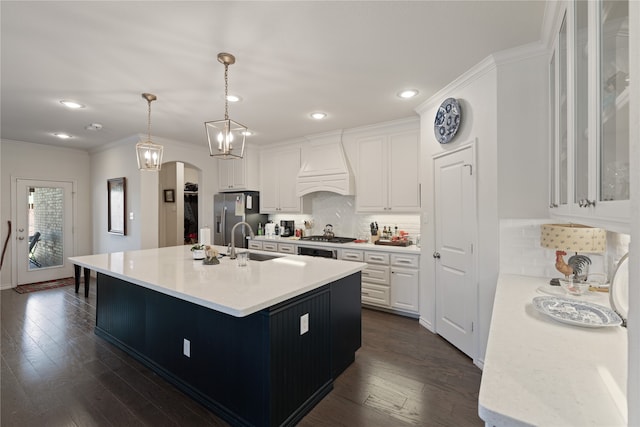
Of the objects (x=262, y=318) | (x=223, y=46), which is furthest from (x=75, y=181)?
(x=262, y=318)

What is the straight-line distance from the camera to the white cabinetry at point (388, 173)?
12.5 ft

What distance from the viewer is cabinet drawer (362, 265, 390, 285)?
3.76 meters

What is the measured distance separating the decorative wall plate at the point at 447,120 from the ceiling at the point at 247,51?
0.21 m

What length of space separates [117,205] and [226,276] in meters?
4.15

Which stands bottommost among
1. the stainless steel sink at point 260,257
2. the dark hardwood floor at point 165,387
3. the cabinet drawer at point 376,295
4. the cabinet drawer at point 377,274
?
the dark hardwood floor at point 165,387

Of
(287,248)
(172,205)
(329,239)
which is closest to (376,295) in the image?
(329,239)

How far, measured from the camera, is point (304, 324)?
1.98m

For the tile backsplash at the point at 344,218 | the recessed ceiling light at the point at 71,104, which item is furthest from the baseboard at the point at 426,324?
the recessed ceiling light at the point at 71,104

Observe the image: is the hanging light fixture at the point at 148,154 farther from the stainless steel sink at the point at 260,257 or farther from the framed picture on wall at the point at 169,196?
the framed picture on wall at the point at 169,196

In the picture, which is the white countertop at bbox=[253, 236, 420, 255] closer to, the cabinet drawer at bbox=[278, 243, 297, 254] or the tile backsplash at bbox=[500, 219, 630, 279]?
the cabinet drawer at bbox=[278, 243, 297, 254]

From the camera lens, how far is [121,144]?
500 cm

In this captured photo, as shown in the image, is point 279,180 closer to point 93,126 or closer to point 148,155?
point 148,155

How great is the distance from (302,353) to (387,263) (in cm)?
206

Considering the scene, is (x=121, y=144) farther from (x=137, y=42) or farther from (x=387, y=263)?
(x=387, y=263)
